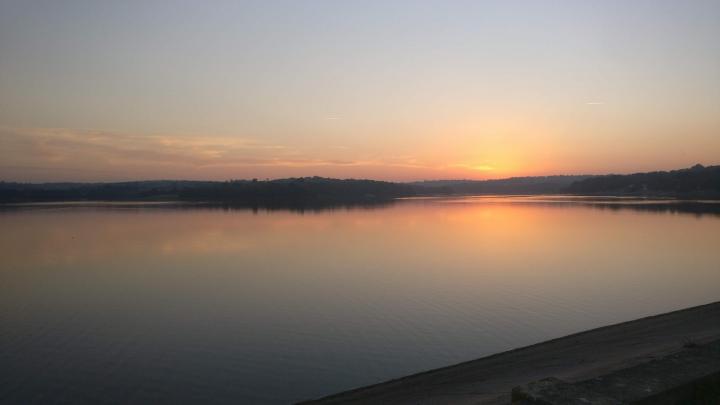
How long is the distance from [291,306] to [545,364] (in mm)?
5758

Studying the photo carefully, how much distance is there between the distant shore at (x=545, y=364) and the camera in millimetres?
5770

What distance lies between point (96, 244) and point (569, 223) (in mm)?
28008

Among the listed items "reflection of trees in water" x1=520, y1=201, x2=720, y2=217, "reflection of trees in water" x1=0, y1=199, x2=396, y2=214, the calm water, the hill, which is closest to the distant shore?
the calm water

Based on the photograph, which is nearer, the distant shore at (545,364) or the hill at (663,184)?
the distant shore at (545,364)

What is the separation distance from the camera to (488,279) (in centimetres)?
1370

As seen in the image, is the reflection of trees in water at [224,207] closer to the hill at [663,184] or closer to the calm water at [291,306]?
the calm water at [291,306]

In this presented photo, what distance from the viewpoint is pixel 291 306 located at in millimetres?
10828

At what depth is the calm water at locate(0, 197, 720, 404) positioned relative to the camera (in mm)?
6916

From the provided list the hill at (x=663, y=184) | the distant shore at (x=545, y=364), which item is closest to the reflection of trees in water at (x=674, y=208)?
the hill at (x=663, y=184)

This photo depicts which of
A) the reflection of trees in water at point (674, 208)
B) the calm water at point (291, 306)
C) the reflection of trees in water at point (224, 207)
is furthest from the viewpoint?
the reflection of trees in water at point (224, 207)

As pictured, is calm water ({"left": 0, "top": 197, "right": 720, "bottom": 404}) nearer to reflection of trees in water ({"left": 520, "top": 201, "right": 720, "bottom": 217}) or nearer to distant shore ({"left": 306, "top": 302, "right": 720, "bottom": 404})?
distant shore ({"left": 306, "top": 302, "right": 720, "bottom": 404})

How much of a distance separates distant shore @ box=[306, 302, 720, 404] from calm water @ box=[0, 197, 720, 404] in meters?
0.64

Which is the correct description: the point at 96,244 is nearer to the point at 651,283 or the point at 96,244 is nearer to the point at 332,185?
the point at 651,283

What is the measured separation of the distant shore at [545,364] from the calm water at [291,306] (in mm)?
644
